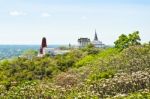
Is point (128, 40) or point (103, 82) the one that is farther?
point (128, 40)

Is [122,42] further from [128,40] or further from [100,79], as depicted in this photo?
[100,79]

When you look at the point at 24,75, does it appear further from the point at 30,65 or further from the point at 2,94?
the point at 2,94

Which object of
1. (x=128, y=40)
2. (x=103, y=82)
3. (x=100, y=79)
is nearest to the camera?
(x=103, y=82)

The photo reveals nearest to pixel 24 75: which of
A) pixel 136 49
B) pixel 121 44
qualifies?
pixel 121 44

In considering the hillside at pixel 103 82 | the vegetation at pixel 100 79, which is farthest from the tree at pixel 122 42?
the hillside at pixel 103 82

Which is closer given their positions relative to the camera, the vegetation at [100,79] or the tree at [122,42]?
the vegetation at [100,79]

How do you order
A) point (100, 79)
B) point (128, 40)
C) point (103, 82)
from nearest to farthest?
point (103, 82) → point (100, 79) → point (128, 40)

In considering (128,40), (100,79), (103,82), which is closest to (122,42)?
(128,40)

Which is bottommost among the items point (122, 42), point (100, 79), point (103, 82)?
point (100, 79)

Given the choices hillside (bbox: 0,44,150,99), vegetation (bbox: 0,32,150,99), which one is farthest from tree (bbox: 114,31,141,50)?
hillside (bbox: 0,44,150,99)

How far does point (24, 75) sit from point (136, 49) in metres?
32.4

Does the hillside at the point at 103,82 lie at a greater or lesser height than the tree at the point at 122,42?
lesser

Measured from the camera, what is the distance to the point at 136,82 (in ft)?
84.0

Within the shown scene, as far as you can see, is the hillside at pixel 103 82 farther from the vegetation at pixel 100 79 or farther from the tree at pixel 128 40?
the tree at pixel 128 40
